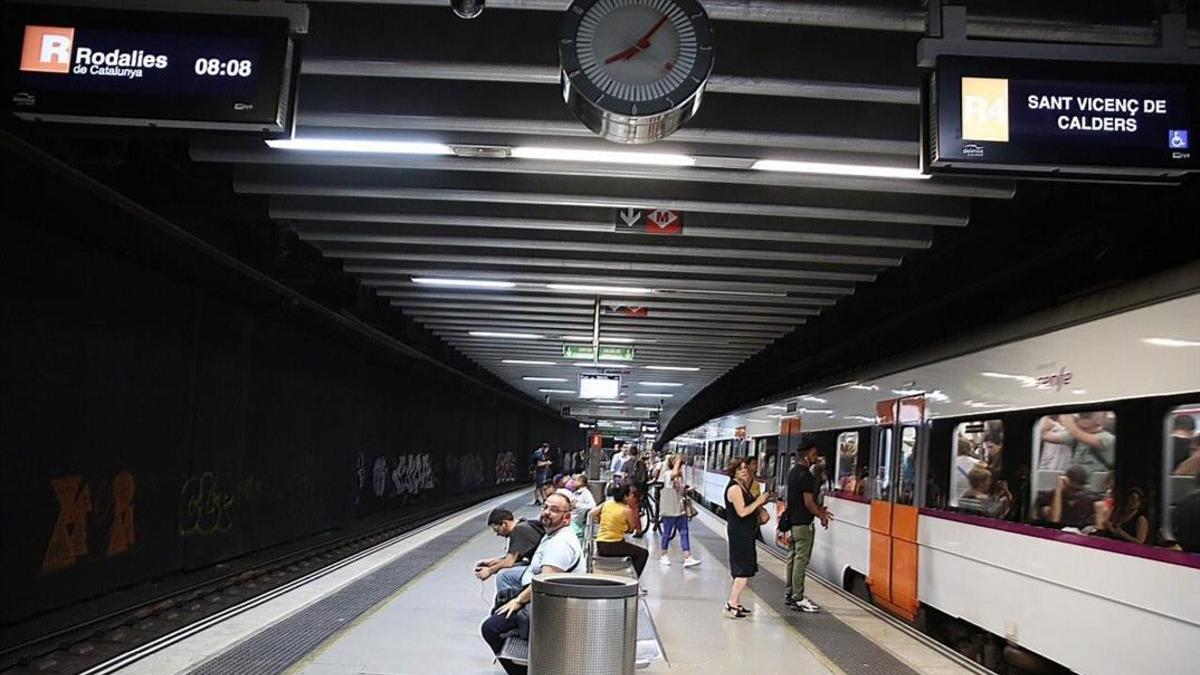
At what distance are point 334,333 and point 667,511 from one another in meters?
5.74

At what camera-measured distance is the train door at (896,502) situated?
9547 millimetres

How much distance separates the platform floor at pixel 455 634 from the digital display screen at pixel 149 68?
374 cm

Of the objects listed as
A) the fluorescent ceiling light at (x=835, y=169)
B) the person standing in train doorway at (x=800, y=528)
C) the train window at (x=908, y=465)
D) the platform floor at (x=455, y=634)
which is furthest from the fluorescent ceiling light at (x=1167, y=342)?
the person standing in train doorway at (x=800, y=528)

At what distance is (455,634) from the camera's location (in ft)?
25.2

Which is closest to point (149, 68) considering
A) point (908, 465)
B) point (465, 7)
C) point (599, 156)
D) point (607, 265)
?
point (465, 7)

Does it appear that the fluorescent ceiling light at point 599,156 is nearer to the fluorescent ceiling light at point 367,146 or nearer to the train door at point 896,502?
the fluorescent ceiling light at point 367,146

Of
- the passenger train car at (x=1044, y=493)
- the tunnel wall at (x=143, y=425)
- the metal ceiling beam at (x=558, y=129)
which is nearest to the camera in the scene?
the passenger train car at (x=1044, y=493)

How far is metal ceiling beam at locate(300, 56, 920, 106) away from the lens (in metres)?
6.13

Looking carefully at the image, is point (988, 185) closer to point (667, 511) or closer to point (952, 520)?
point (952, 520)

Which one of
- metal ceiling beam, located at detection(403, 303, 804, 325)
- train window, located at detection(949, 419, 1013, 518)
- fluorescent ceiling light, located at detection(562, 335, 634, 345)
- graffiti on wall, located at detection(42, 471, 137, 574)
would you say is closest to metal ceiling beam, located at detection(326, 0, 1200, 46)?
train window, located at detection(949, 419, 1013, 518)

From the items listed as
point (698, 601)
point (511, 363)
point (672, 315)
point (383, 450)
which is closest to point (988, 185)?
point (698, 601)

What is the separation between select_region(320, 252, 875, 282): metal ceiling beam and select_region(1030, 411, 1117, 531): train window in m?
4.97

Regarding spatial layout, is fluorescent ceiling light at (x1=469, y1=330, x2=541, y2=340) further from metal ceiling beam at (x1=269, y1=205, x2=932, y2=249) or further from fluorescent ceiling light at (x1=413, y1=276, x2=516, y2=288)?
metal ceiling beam at (x1=269, y1=205, x2=932, y2=249)

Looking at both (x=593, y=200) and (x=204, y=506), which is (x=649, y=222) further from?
(x=204, y=506)
